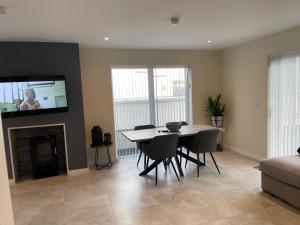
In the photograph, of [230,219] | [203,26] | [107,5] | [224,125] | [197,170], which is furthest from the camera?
[224,125]

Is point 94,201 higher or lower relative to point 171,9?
lower

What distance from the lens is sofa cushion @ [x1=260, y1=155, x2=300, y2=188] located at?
9.01 feet

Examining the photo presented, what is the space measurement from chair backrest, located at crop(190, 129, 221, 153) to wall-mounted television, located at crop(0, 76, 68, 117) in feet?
7.80

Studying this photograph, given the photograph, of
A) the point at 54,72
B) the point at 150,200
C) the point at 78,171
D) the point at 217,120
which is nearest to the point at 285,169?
the point at 150,200

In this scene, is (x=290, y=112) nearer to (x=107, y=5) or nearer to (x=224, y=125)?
(x=224, y=125)

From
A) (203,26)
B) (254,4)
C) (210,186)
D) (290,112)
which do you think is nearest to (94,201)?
(210,186)

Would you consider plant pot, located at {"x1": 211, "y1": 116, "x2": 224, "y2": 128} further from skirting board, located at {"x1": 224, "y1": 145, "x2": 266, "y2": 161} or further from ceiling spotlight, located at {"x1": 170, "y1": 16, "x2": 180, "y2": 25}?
ceiling spotlight, located at {"x1": 170, "y1": 16, "x2": 180, "y2": 25}

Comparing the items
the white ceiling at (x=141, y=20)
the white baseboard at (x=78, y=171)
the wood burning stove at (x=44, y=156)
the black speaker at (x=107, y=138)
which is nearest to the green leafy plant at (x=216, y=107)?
the white ceiling at (x=141, y=20)

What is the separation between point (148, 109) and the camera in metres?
5.42

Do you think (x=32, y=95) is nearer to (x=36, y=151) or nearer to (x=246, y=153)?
(x=36, y=151)

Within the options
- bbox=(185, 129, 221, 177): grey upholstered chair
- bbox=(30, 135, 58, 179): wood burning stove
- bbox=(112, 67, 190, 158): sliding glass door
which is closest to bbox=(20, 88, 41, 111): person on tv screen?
bbox=(30, 135, 58, 179): wood burning stove

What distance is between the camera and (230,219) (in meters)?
2.64

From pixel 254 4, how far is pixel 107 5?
5.36 ft

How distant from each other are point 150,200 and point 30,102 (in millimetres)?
2590
